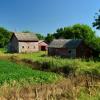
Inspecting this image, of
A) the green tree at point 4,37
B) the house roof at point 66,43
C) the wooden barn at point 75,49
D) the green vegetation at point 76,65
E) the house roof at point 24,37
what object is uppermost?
the green tree at point 4,37

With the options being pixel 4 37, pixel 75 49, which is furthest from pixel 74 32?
pixel 75 49

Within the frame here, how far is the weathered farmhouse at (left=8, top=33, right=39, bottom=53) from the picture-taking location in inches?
2322

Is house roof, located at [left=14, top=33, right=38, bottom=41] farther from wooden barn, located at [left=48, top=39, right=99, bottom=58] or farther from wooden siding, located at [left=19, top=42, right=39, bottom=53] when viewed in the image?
wooden barn, located at [left=48, top=39, right=99, bottom=58]

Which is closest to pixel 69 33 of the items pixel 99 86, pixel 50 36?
pixel 50 36

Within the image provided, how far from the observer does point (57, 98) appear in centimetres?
1280

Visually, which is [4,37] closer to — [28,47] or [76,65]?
[28,47]

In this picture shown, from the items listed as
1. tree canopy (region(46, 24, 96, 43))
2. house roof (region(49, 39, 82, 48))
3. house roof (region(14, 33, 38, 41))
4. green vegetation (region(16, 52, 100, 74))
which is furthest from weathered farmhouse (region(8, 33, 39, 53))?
tree canopy (region(46, 24, 96, 43))

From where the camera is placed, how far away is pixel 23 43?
59.7 metres

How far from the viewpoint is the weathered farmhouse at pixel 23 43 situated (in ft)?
193

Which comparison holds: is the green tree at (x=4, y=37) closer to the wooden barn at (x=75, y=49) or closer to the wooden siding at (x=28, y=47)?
the wooden siding at (x=28, y=47)

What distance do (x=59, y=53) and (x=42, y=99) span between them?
117 ft

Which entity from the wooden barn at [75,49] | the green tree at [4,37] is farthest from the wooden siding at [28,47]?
the green tree at [4,37]

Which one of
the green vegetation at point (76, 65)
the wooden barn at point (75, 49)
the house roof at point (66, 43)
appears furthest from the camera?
the house roof at point (66, 43)

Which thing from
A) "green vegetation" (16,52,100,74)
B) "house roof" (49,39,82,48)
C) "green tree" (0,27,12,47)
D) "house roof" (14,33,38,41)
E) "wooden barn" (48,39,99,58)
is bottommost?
"green vegetation" (16,52,100,74)
